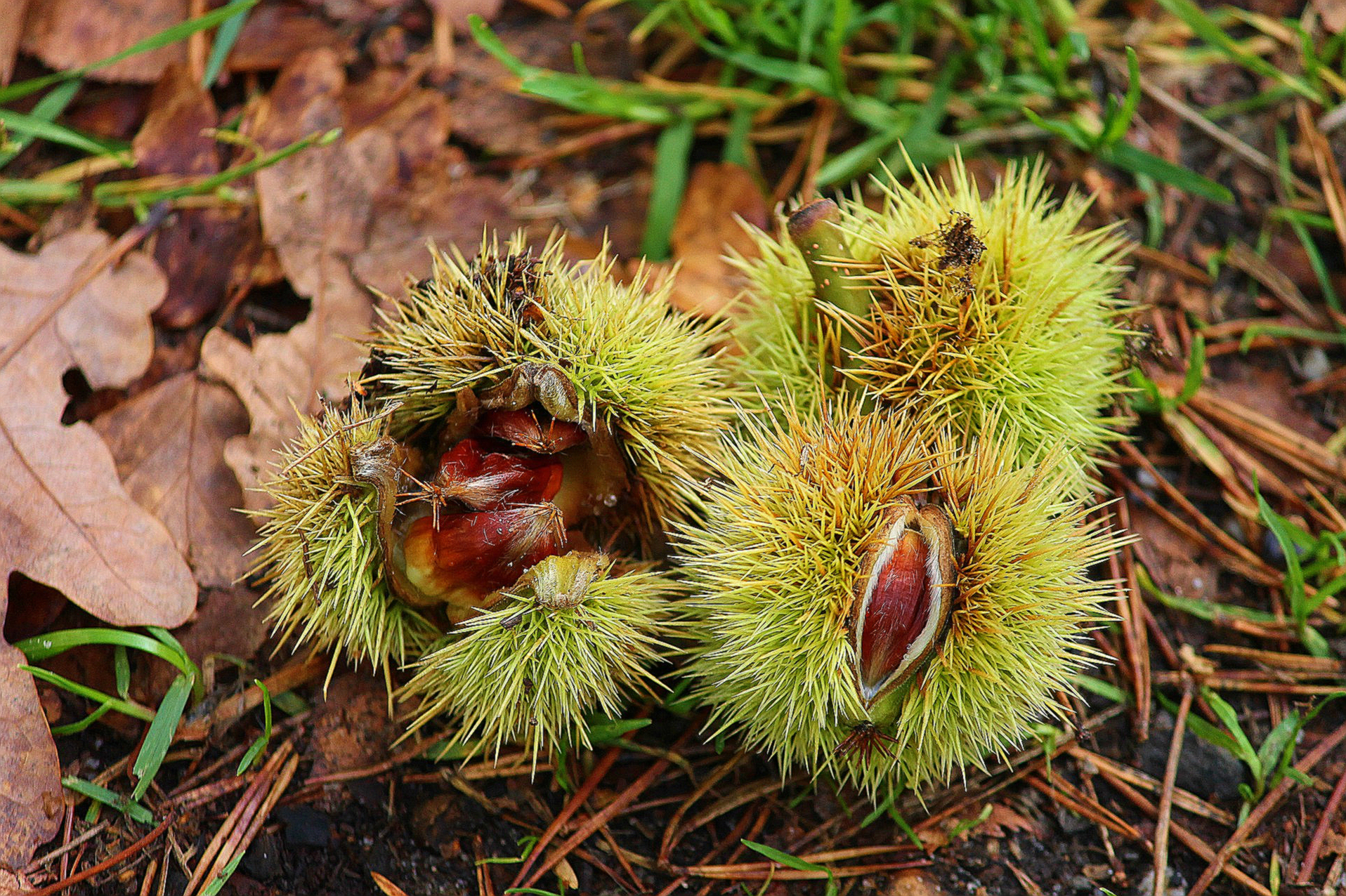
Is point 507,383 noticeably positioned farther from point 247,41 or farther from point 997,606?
point 247,41

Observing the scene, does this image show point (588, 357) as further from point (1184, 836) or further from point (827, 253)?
point (1184, 836)

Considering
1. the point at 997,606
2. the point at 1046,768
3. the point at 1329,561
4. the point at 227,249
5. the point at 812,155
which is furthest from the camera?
the point at 812,155

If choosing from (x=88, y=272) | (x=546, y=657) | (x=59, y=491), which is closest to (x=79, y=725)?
(x=59, y=491)

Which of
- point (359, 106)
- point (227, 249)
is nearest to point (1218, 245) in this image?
point (359, 106)

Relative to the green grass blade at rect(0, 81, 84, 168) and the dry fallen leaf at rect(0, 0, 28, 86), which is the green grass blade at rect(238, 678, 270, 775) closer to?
the green grass blade at rect(0, 81, 84, 168)

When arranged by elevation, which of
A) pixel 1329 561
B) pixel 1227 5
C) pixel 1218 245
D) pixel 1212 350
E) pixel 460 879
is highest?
pixel 1227 5

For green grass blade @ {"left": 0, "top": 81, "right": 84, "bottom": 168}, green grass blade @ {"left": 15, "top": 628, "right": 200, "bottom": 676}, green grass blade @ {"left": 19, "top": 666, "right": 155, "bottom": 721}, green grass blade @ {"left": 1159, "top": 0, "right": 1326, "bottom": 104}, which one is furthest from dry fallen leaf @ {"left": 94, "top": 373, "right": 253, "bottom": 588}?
green grass blade @ {"left": 1159, "top": 0, "right": 1326, "bottom": 104}

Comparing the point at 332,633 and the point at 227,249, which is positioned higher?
the point at 227,249
